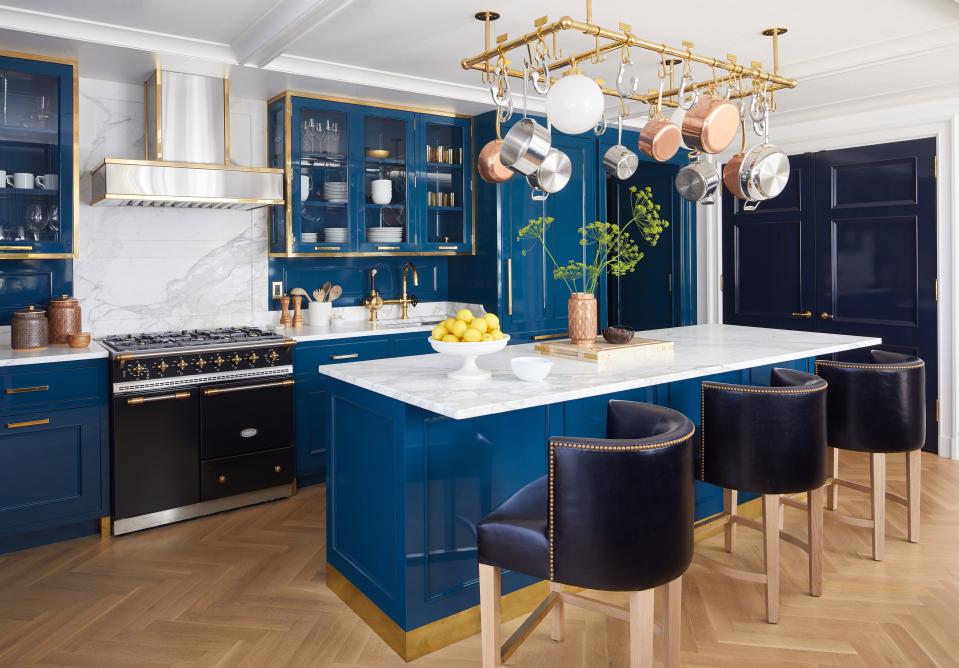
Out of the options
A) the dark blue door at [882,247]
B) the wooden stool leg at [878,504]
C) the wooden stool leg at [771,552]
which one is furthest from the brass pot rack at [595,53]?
the dark blue door at [882,247]

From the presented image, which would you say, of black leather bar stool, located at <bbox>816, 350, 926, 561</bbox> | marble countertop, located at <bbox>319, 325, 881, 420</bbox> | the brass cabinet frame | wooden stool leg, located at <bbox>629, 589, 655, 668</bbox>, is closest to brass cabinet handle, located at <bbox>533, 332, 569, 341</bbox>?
the brass cabinet frame

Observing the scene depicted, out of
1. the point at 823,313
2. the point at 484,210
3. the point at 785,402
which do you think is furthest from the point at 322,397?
the point at 823,313

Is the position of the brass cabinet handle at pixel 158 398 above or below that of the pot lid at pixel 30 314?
below

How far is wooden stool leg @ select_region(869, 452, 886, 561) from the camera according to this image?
3436mm

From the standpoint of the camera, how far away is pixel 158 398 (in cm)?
391

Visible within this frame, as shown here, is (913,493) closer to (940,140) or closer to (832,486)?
(832,486)

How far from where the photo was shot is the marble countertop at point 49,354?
142 inches

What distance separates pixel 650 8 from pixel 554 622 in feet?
9.14

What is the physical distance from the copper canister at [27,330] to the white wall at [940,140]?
5265 millimetres

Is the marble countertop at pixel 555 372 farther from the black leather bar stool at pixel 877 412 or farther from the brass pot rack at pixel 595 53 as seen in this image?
the brass pot rack at pixel 595 53

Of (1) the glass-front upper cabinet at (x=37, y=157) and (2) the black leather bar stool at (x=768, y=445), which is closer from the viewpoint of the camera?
(2) the black leather bar stool at (x=768, y=445)

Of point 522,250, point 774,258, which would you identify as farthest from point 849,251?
point 522,250

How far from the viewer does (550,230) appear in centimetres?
559

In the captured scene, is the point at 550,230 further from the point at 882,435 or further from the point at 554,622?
the point at 554,622
